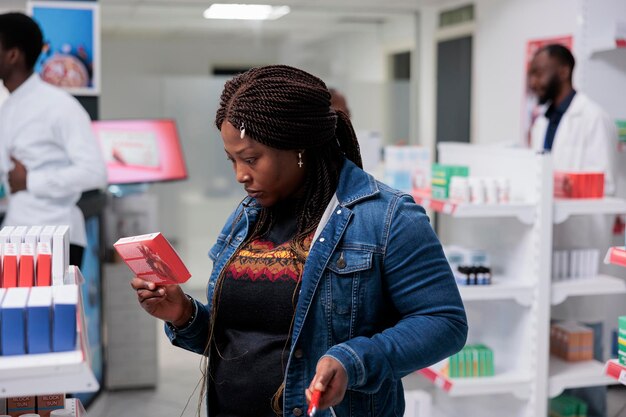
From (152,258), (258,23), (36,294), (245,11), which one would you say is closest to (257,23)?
(258,23)

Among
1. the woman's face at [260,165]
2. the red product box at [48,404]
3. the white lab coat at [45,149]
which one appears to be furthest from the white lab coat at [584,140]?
the red product box at [48,404]

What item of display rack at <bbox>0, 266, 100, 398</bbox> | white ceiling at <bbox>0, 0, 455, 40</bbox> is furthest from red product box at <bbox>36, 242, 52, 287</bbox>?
white ceiling at <bbox>0, 0, 455, 40</bbox>

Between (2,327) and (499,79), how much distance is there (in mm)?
6199

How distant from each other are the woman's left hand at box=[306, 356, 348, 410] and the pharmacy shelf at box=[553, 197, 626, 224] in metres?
2.36

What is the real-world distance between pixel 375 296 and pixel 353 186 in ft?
0.78

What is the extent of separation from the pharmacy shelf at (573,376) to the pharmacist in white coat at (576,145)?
10.0 inches

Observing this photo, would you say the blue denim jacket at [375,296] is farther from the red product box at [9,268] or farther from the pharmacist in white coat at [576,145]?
the pharmacist in white coat at [576,145]

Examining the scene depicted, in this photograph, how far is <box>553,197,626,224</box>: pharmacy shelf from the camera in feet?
12.1

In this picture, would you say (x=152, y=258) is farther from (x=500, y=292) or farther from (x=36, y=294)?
(x=500, y=292)

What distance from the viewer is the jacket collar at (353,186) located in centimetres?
176

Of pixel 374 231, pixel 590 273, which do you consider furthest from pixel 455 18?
pixel 374 231

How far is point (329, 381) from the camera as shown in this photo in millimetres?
1542

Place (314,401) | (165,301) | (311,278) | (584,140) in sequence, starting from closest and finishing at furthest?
1. (314,401)
2. (311,278)
3. (165,301)
4. (584,140)

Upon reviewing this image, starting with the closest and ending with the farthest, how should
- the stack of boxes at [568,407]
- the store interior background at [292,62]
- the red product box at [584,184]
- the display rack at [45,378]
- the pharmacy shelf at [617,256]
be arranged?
the display rack at [45,378]
the pharmacy shelf at [617,256]
the red product box at [584,184]
the stack of boxes at [568,407]
the store interior background at [292,62]
